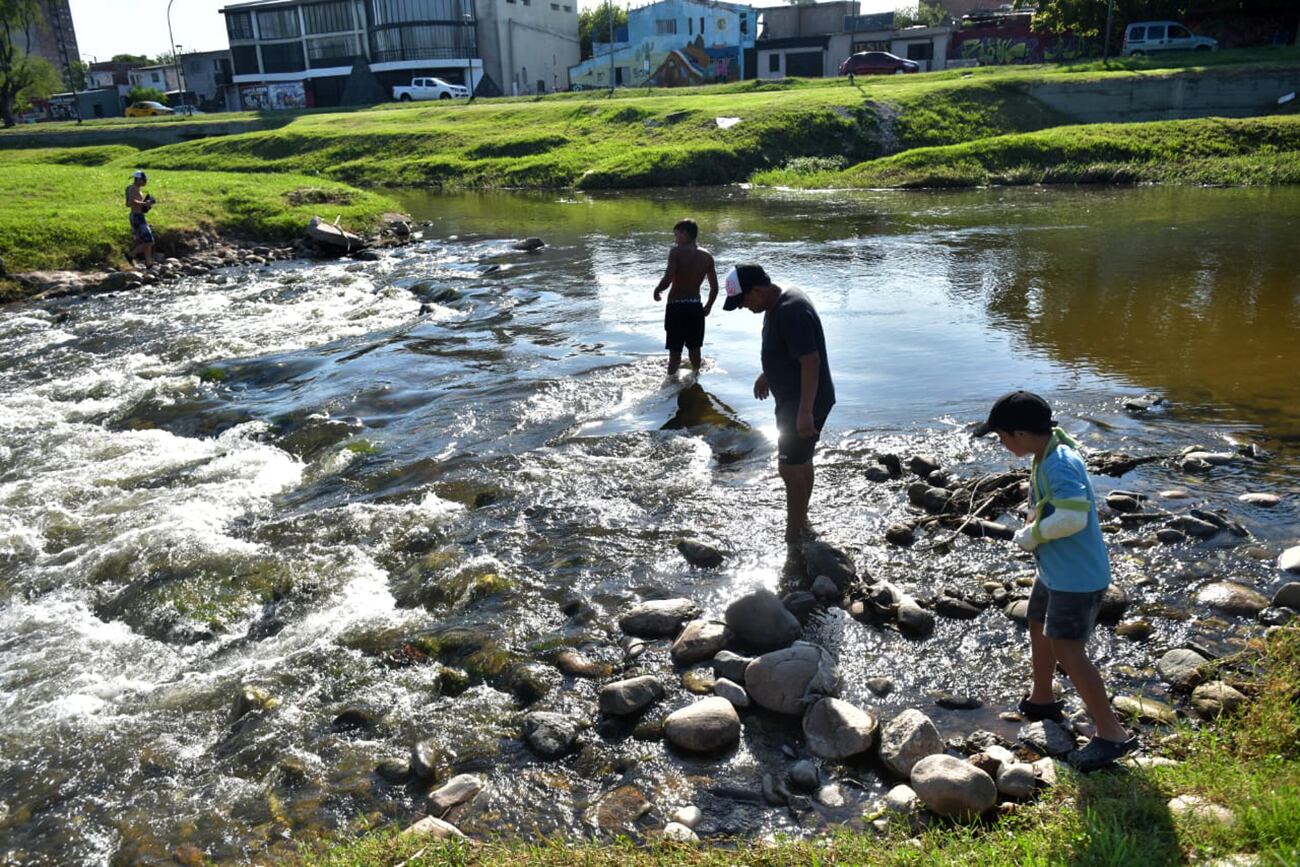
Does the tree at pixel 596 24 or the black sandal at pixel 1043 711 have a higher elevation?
the tree at pixel 596 24

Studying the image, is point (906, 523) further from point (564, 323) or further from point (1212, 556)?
point (564, 323)

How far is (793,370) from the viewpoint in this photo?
24.6 ft

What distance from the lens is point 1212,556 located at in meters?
7.02

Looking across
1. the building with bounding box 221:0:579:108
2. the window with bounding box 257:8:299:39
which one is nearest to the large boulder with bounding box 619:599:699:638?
the building with bounding box 221:0:579:108

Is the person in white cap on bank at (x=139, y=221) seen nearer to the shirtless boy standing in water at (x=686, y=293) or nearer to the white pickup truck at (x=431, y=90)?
the shirtless boy standing in water at (x=686, y=293)

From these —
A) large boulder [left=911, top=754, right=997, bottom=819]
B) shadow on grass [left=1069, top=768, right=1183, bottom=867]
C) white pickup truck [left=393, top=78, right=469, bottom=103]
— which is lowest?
large boulder [left=911, top=754, right=997, bottom=819]

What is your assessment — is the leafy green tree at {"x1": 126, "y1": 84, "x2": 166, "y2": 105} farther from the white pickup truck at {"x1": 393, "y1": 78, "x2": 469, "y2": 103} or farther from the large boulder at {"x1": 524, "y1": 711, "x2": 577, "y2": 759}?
the large boulder at {"x1": 524, "y1": 711, "x2": 577, "y2": 759}

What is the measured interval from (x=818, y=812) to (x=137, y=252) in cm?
A: 2281

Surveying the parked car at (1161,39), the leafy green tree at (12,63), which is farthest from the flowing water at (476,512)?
the leafy green tree at (12,63)

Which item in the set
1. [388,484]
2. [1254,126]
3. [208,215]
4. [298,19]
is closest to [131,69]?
[298,19]

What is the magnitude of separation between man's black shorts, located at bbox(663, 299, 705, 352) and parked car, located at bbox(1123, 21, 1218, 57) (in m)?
49.5

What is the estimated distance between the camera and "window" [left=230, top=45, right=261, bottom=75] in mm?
97062

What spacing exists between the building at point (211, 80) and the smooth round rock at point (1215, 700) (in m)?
110

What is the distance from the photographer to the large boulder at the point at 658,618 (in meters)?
6.56
